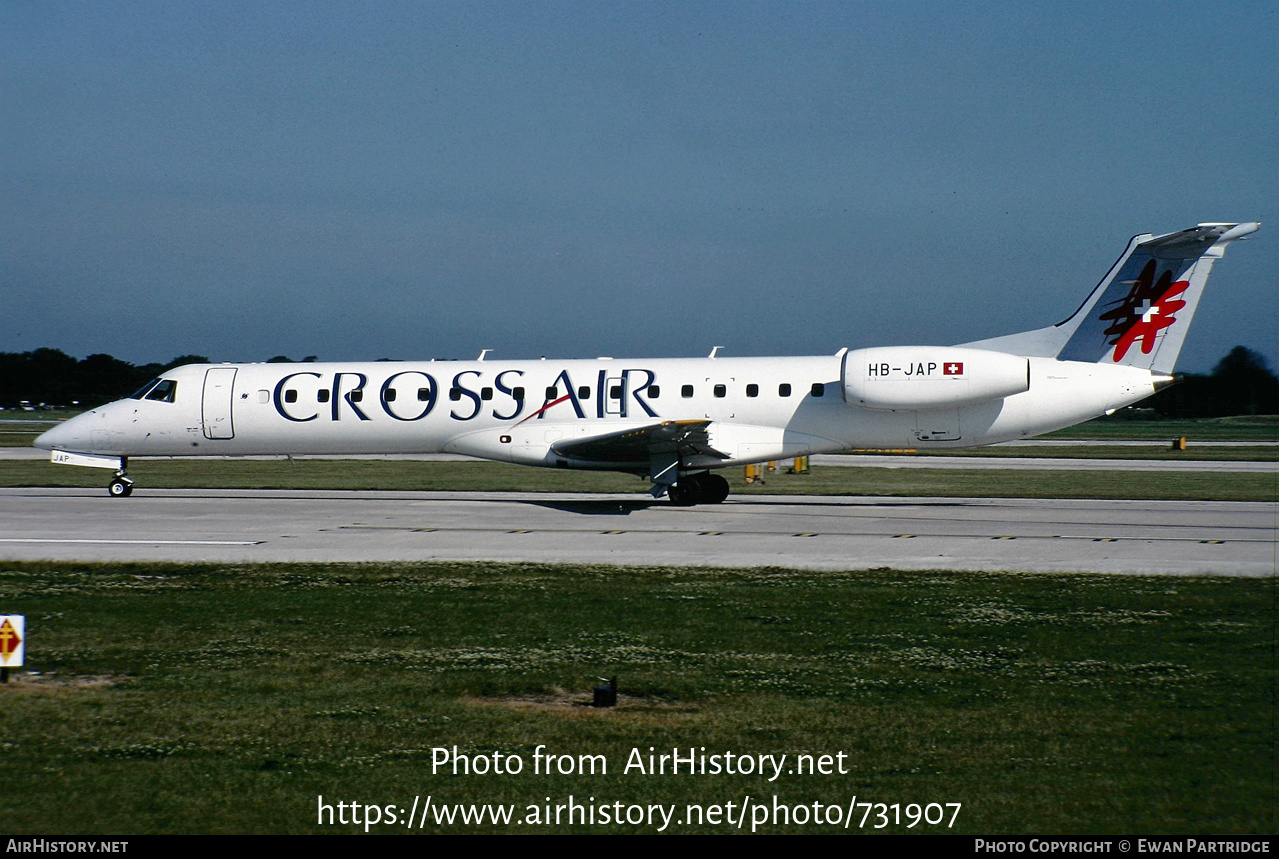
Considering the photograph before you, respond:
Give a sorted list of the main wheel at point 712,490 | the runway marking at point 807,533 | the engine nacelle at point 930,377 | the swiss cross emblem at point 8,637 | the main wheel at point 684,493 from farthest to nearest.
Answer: the main wheel at point 712,490 → the main wheel at point 684,493 → the engine nacelle at point 930,377 → the runway marking at point 807,533 → the swiss cross emblem at point 8,637

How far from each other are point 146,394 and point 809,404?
16757 millimetres

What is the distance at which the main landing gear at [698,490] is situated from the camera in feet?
84.1

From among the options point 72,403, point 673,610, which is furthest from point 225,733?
point 72,403

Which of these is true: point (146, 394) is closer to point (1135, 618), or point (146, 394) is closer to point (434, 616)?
point (434, 616)

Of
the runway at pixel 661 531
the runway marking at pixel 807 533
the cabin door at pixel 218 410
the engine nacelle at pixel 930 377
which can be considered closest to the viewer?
the runway at pixel 661 531

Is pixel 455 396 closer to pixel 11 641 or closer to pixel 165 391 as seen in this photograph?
pixel 165 391

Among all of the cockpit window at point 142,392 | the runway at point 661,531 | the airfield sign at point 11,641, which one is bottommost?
the runway at point 661,531

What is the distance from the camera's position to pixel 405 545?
18312 millimetres

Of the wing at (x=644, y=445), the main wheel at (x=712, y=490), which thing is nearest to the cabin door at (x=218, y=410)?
the wing at (x=644, y=445)

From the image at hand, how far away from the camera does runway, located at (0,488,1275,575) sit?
16.6 meters

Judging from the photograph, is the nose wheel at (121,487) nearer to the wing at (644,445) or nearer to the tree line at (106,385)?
the wing at (644,445)

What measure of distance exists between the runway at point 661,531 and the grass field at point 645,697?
250 centimetres

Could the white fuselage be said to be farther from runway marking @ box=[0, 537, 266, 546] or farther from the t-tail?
runway marking @ box=[0, 537, 266, 546]

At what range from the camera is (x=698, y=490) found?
25750 millimetres
